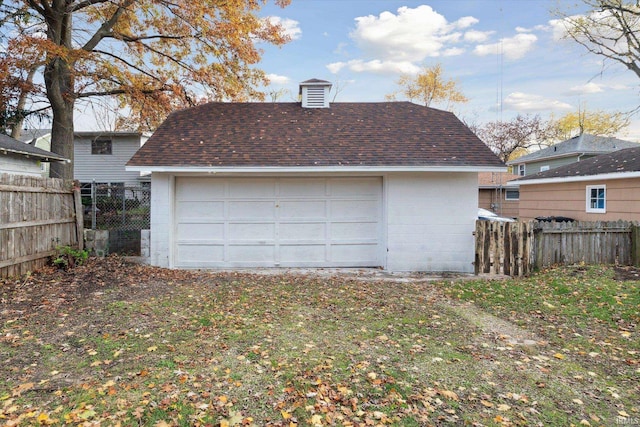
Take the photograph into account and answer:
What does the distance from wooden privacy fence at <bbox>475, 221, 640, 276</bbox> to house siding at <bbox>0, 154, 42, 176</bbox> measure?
12388mm

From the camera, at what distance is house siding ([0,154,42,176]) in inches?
405

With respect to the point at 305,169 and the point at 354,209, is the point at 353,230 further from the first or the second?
the point at 305,169

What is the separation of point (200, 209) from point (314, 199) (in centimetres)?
286

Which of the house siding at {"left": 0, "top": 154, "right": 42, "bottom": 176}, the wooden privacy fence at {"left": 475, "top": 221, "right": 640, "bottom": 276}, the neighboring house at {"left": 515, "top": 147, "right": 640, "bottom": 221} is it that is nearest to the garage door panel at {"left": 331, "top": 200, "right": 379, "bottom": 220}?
the wooden privacy fence at {"left": 475, "top": 221, "right": 640, "bottom": 276}

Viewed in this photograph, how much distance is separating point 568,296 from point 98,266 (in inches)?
367

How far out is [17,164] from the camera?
10.8m

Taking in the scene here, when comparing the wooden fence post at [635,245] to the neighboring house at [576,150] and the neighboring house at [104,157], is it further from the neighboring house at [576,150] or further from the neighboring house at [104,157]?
the neighboring house at [104,157]

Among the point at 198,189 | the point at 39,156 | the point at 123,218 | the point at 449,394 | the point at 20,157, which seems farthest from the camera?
the point at 123,218

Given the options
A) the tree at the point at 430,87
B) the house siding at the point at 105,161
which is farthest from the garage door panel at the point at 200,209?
the tree at the point at 430,87

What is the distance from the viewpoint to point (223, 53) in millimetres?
14344

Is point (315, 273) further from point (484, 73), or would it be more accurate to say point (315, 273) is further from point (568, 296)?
point (484, 73)

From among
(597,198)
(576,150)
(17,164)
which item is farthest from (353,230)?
(576,150)

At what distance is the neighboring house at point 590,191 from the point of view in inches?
425

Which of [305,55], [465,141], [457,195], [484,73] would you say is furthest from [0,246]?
[484,73]
